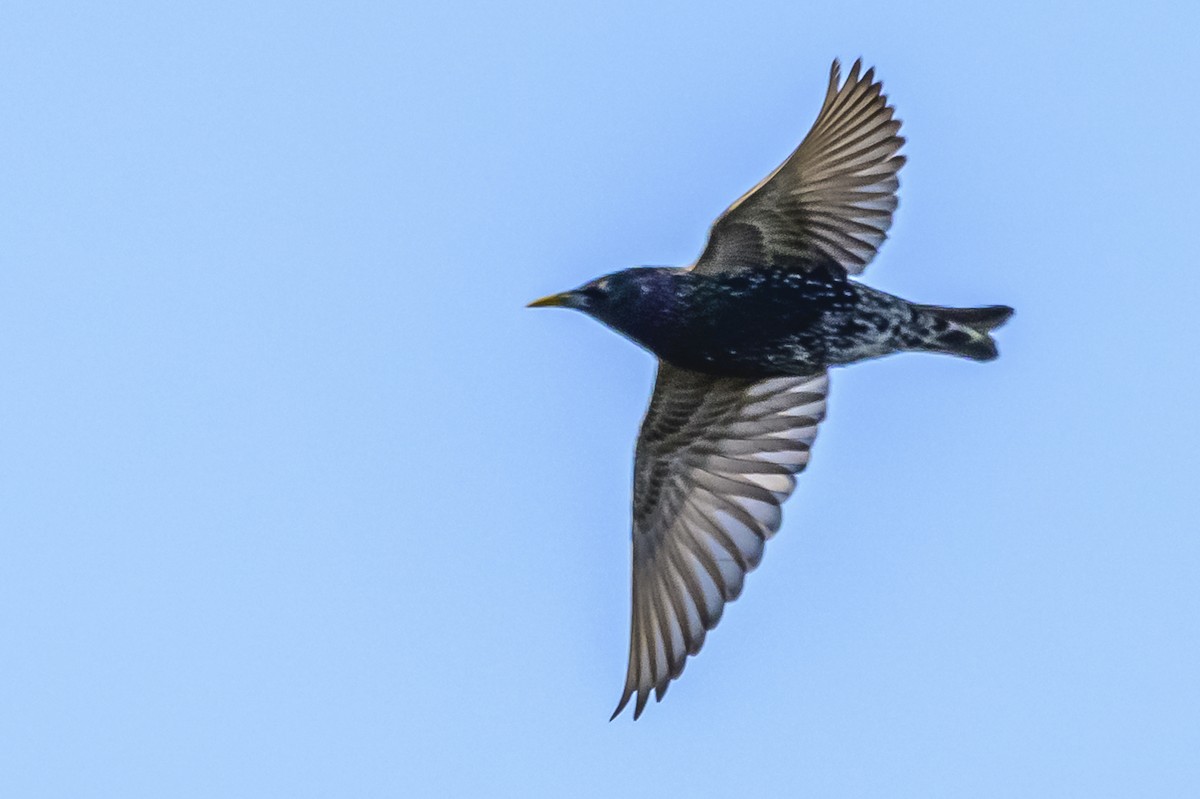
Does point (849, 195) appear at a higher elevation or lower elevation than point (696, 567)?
higher

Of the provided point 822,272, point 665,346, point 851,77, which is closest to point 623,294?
point 665,346

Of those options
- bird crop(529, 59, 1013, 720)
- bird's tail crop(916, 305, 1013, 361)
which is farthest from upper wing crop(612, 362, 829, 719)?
bird's tail crop(916, 305, 1013, 361)

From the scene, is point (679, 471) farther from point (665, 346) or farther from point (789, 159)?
point (789, 159)

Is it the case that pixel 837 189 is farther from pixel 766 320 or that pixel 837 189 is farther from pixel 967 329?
pixel 967 329

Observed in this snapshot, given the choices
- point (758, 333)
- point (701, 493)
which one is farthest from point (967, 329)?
point (701, 493)

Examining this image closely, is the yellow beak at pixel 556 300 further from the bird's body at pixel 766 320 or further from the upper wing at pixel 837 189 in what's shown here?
the upper wing at pixel 837 189

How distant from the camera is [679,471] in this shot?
10.7m

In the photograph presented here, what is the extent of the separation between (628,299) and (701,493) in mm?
1283

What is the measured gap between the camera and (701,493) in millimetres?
10562

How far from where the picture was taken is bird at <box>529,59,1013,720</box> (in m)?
9.89

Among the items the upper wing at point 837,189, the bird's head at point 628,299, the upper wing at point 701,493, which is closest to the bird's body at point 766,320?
the bird's head at point 628,299

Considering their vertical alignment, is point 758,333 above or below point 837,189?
below

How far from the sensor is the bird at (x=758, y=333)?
989cm

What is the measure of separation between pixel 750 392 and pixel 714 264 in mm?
878
